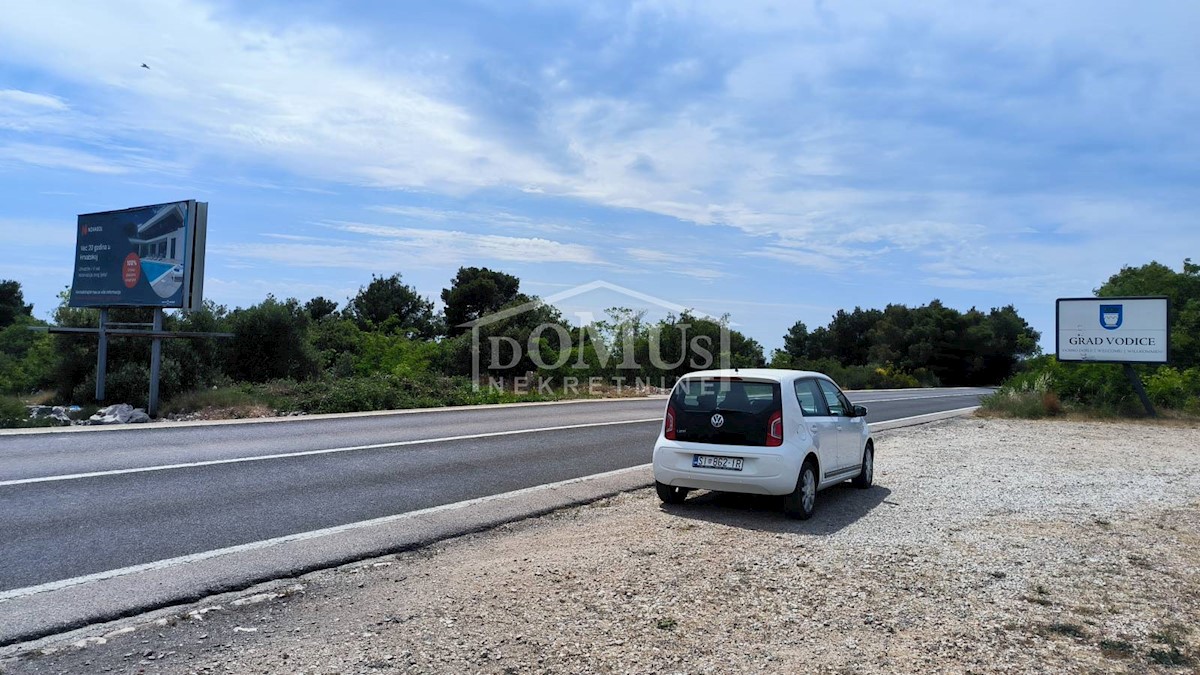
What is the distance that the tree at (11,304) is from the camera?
6084cm

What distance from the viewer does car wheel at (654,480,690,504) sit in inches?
346

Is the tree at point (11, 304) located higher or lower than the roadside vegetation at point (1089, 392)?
higher

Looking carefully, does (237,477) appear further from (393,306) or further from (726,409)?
(393,306)

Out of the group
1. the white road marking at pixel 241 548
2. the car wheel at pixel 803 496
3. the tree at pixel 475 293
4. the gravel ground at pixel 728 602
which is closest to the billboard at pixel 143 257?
the white road marking at pixel 241 548

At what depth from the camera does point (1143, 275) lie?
5378 centimetres

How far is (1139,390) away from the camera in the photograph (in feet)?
76.0

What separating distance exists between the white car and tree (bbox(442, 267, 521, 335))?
50.6 meters

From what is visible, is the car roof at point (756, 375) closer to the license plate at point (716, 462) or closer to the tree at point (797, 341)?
the license plate at point (716, 462)

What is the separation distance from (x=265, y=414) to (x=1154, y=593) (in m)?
18.2

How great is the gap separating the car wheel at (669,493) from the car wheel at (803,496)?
1.21m

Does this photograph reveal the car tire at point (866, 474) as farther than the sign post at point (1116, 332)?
No

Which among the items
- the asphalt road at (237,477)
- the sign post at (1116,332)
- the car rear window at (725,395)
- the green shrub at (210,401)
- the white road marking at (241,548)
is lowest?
the white road marking at (241,548)

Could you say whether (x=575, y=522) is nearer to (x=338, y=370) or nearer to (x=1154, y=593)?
(x=1154, y=593)

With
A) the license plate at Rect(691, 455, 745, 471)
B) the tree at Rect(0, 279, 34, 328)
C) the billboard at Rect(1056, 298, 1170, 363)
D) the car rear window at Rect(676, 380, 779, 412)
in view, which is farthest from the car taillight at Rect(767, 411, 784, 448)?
the tree at Rect(0, 279, 34, 328)
